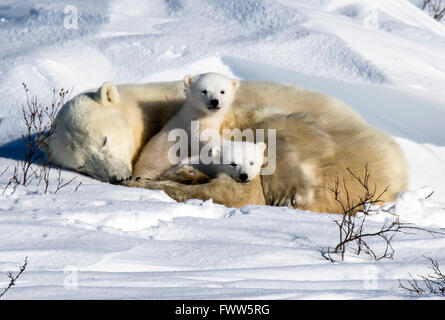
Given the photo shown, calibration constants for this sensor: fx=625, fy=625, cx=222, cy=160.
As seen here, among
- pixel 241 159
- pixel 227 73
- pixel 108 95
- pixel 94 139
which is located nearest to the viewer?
pixel 241 159

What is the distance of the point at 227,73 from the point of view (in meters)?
6.47

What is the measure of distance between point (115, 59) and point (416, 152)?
10.6 feet

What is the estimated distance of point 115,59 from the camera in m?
6.66

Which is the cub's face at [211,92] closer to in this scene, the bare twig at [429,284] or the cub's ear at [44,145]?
the cub's ear at [44,145]

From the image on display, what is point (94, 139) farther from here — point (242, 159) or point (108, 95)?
point (242, 159)

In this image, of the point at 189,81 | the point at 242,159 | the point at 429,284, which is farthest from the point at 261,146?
the point at 429,284

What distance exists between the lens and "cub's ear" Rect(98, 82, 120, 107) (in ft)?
14.7

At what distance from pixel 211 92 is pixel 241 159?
0.56 metres

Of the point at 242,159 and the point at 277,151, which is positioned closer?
the point at 242,159

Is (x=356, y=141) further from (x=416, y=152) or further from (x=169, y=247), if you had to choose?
(x=169, y=247)

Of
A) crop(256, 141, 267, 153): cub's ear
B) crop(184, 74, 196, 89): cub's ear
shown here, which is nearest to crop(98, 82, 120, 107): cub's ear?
crop(184, 74, 196, 89): cub's ear

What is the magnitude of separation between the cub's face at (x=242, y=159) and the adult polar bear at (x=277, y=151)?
0.09 metres

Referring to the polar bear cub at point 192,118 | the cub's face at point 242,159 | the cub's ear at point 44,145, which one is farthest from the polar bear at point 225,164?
the cub's ear at point 44,145
